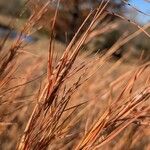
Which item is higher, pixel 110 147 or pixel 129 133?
pixel 129 133

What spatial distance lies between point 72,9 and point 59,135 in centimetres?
1400

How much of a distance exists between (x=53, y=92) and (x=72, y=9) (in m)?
14.0

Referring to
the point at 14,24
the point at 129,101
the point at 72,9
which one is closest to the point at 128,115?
the point at 129,101

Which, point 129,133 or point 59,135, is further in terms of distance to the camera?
point 129,133

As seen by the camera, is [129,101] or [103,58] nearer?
[129,101]

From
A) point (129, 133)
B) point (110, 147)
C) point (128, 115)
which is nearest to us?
point (128, 115)

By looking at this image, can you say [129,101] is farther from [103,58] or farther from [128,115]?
[103,58]

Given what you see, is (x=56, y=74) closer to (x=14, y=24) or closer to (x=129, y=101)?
(x=129, y=101)

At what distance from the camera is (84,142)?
84 centimetres

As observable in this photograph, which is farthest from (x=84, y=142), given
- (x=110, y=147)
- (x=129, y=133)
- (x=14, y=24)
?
(x=110, y=147)

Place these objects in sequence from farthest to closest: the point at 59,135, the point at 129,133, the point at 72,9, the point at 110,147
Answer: the point at 72,9 < the point at 110,147 < the point at 129,133 < the point at 59,135

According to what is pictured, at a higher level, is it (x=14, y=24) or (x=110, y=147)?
(x=14, y=24)

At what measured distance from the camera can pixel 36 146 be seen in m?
0.91

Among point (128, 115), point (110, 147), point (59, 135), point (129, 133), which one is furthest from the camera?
point (110, 147)
